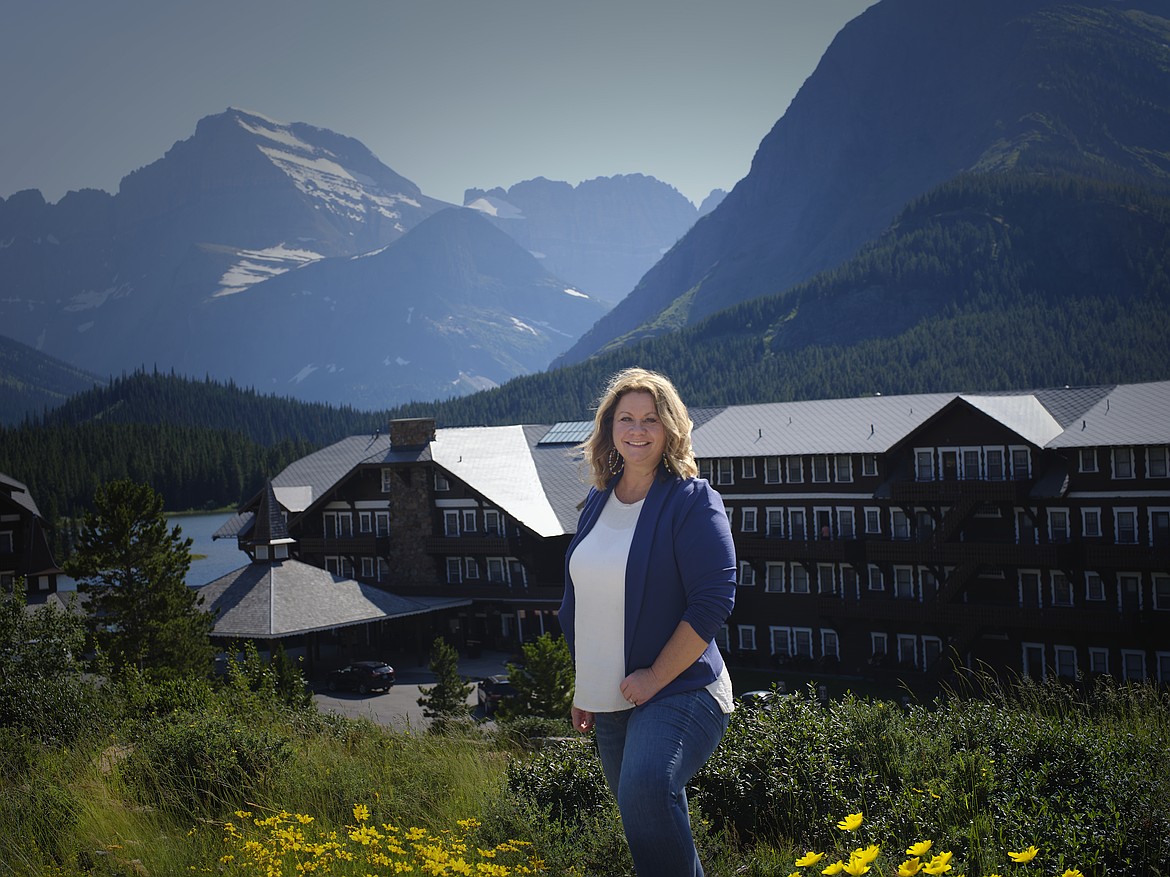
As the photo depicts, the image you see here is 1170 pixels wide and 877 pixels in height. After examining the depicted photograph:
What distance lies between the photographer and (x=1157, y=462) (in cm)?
3947

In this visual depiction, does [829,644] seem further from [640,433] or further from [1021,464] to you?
[640,433]

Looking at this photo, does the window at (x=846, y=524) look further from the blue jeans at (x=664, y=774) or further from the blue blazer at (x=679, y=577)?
the blue jeans at (x=664, y=774)

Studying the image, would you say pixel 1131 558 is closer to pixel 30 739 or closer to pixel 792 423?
pixel 792 423

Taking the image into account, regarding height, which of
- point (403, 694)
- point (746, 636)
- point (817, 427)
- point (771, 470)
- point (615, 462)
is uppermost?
point (817, 427)

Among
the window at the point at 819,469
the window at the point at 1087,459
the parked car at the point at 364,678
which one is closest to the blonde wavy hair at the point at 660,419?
the window at the point at 1087,459

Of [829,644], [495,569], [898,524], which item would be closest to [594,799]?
[898,524]

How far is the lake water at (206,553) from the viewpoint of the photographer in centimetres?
9312

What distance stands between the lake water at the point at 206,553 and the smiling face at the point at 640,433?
57584mm

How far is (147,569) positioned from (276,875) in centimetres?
3345

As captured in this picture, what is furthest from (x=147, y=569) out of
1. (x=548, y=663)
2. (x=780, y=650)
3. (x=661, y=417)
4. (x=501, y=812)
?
(x=661, y=417)

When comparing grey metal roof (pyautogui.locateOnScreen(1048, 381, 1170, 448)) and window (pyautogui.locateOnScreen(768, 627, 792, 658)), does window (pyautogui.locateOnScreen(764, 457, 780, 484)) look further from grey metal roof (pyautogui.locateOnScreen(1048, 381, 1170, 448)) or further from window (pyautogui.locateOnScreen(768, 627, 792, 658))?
grey metal roof (pyautogui.locateOnScreen(1048, 381, 1170, 448))

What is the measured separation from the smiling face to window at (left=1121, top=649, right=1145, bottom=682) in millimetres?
39901

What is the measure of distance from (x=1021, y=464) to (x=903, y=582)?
725cm

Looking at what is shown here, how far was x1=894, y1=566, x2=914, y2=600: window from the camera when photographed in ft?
151
